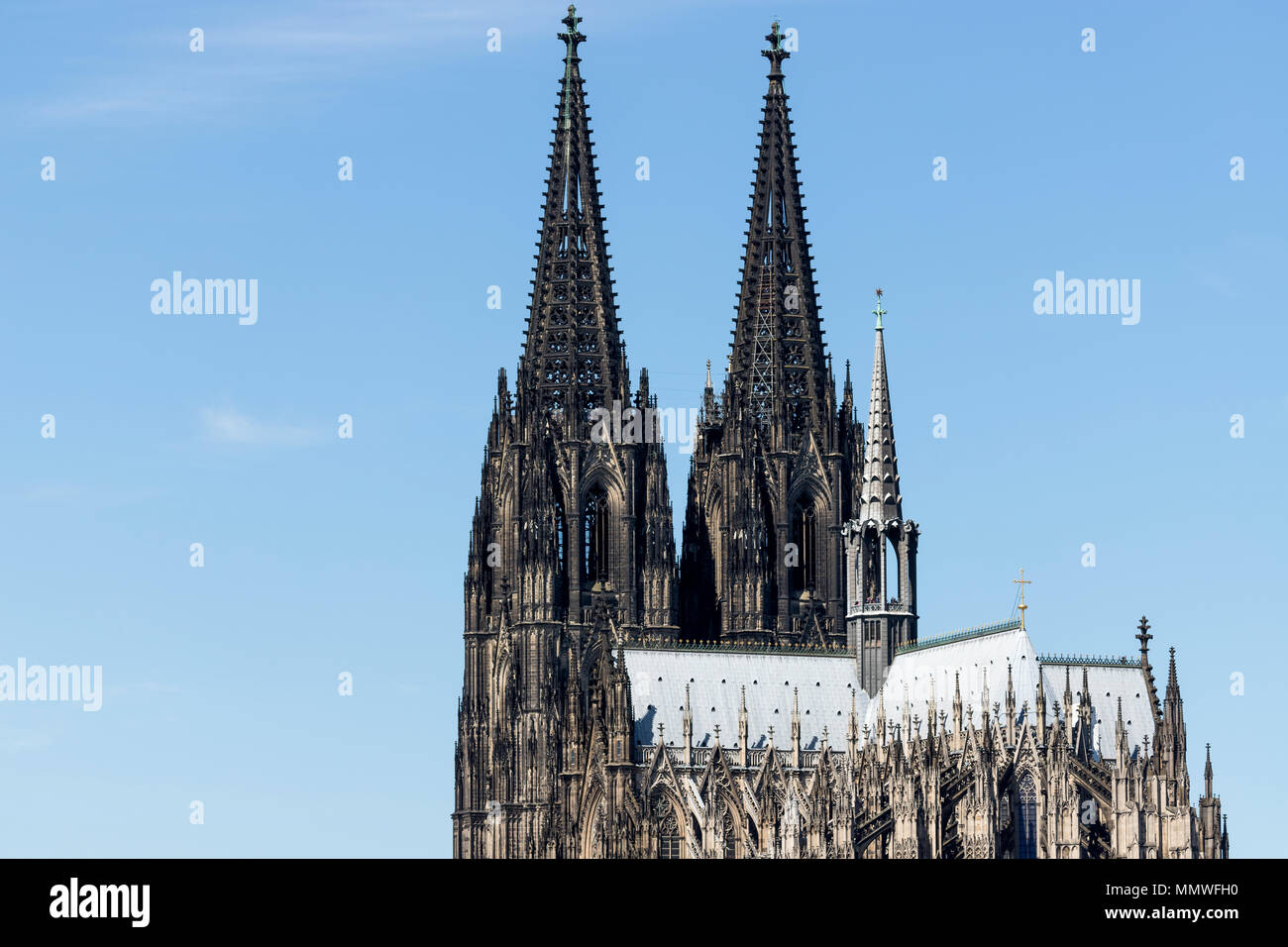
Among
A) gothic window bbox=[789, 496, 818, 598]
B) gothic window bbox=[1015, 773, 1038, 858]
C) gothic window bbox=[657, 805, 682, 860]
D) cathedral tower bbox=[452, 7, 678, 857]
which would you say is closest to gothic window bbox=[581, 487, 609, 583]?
cathedral tower bbox=[452, 7, 678, 857]

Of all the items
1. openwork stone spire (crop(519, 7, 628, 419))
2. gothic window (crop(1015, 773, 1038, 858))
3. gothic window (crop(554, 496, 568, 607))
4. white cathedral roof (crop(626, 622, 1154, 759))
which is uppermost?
openwork stone spire (crop(519, 7, 628, 419))

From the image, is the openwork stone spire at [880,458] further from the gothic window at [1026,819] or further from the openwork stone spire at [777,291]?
the gothic window at [1026,819]

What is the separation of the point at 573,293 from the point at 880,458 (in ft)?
61.3

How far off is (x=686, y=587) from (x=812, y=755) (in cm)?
1997

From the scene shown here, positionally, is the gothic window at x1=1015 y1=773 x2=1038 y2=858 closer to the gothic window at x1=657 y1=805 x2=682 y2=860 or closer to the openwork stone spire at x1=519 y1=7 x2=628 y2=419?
the gothic window at x1=657 y1=805 x2=682 y2=860

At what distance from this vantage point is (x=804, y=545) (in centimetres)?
16612

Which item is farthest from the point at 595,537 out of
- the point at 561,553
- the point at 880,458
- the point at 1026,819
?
the point at 1026,819

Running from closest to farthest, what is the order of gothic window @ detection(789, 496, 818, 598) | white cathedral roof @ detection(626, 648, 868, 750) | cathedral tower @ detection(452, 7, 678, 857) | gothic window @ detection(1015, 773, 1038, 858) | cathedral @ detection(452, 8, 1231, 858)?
gothic window @ detection(1015, 773, 1038, 858), cathedral @ detection(452, 8, 1231, 858), white cathedral roof @ detection(626, 648, 868, 750), cathedral tower @ detection(452, 7, 678, 857), gothic window @ detection(789, 496, 818, 598)

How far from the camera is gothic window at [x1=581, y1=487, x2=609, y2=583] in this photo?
16138 cm

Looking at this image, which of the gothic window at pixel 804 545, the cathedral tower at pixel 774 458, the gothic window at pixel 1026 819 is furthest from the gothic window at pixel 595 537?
the gothic window at pixel 1026 819

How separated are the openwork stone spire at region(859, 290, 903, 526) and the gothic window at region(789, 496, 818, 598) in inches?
216

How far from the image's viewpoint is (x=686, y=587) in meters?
164
